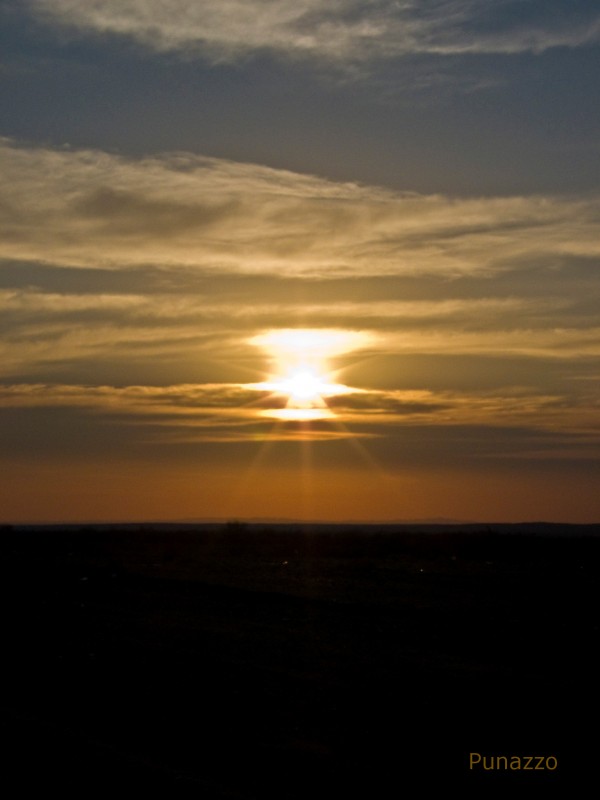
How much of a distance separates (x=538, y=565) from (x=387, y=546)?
15420 mm

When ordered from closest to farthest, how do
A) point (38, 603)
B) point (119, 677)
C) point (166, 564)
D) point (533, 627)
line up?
point (119, 677), point (533, 627), point (38, 603), point (166, 564)

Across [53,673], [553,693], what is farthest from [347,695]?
[53,673]

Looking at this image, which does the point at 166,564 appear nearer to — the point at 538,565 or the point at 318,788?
the point at 538,565

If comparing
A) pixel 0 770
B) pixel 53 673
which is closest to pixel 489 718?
pixel 0 770

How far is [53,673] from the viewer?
15.9 m

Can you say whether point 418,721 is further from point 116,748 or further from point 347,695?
point 116,748

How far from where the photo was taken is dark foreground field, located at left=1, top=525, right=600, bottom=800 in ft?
34.5

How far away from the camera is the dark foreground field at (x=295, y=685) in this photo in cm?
1052

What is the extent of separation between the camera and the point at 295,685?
569 inches

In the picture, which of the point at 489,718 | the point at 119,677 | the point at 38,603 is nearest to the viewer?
the point at 489,718

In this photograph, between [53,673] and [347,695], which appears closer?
[347,695]

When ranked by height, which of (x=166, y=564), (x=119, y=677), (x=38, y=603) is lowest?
(x=119, y=677)

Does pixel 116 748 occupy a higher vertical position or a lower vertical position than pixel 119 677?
lower

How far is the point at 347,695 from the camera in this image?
45.4ft
